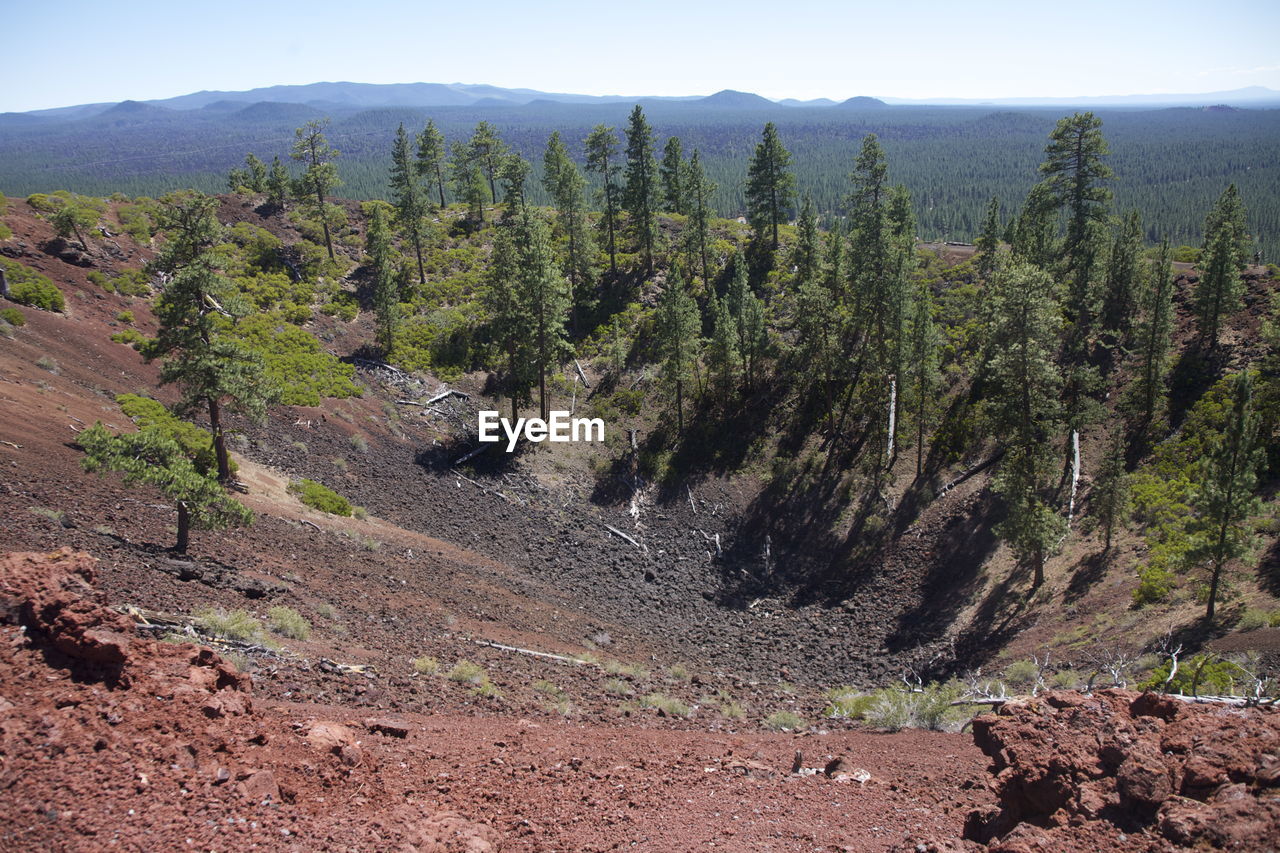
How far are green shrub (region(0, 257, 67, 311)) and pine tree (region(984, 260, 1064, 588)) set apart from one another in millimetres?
39808

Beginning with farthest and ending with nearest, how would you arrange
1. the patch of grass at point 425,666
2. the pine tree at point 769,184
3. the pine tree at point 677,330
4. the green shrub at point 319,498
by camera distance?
the pine tree at point 769,184, the pine tree at point 677,330, the green shrub at point 319,498, the patch of grass at point 425,666

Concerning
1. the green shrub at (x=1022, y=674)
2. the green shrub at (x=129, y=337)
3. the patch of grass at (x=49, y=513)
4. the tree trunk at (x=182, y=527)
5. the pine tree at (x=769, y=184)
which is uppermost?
the pine tree at (x=769, y=184)

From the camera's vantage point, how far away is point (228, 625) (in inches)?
541

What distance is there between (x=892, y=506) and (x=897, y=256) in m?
12.4

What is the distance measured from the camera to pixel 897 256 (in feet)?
112

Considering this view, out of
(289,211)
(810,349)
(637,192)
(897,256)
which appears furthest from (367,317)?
(897,256)

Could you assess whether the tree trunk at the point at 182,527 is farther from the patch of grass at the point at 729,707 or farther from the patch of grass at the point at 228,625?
the patch of grass at the point at 729,707

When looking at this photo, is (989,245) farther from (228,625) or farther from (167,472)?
(228,625)

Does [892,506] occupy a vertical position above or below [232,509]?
below

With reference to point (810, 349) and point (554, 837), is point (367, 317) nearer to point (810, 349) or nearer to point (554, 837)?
point (810, 349)

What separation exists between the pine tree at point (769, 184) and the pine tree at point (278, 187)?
37257 mm

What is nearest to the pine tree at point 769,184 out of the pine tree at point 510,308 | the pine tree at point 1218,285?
the pine tree at point 510,308

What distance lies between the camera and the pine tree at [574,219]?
159ft

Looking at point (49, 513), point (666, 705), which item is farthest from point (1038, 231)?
point (49, 513)
